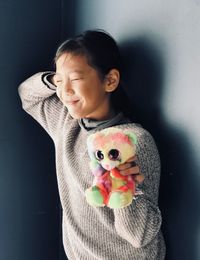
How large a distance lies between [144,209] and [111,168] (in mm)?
156

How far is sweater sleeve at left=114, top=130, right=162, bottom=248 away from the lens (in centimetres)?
82

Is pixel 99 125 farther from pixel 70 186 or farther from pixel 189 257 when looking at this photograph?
pixel 189 257

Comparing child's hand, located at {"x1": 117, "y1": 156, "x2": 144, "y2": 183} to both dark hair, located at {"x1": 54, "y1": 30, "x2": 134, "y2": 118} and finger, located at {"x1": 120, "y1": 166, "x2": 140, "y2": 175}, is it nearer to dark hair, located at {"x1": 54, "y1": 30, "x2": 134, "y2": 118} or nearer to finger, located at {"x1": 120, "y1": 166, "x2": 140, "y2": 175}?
finger, located at {"x1": 120, "y1": 166, "x2": 140, "y2": 175}

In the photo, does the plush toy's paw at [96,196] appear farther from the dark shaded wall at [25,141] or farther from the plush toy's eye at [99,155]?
the dark shaded wall at [25,141]


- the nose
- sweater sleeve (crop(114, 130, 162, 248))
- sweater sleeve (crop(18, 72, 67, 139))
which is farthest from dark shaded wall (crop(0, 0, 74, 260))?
sweater sleeve (crop(114, 130, 162, 248))

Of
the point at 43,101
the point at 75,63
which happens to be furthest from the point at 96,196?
the point at 43,101

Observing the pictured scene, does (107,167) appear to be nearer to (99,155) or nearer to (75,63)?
(99,155)

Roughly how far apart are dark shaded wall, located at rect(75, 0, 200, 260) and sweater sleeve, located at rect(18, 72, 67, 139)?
22 centimetres

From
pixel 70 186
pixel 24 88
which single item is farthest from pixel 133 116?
pixel 24 88

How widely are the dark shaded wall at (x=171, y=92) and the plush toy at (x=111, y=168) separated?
17 cm

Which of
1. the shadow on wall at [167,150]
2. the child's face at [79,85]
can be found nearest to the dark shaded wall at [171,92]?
the shadow on wall at [167,150]

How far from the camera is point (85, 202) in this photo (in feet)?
3.16

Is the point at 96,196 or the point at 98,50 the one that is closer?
the point at 96,196

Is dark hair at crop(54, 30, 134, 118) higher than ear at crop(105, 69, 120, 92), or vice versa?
dark hair at crop(54, 30, 134, 118)
